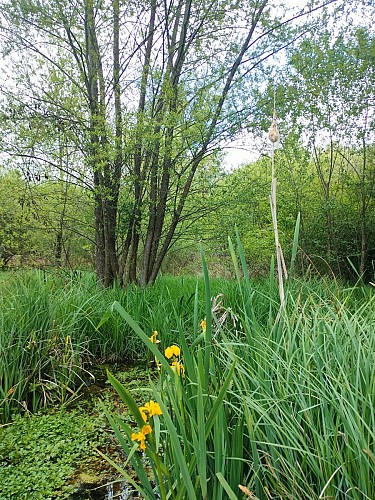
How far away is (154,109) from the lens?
144 inches

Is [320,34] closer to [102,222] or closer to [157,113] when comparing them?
[157,113]

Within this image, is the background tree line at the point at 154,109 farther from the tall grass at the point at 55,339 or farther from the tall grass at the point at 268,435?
the tall grass at the point at 268,435

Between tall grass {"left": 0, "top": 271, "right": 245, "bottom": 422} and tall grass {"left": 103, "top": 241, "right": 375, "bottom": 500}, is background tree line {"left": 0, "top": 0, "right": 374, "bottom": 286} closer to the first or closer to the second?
tall grass {"left": 0, "top": 271, "right": 245, "bottom": 422}

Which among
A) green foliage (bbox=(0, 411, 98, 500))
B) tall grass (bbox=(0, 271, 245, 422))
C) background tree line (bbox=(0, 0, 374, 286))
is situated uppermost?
background tree line (bbox=(0, 0, 374, 286))

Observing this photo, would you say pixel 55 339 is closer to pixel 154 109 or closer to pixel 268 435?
pixel 268 435

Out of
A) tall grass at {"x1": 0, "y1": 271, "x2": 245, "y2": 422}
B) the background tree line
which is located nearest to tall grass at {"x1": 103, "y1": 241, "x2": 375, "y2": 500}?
tall grass at {"x1": 0, "y1": 271, "x2": 245, "y2": 422}

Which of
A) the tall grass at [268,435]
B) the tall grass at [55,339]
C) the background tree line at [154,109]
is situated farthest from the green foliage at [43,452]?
the background tree line at [154,109]

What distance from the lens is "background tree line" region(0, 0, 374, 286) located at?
3.44 metres

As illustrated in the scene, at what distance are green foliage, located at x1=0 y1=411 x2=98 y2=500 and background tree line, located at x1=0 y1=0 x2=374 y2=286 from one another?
2263 millimetres

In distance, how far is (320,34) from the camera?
3.54 m

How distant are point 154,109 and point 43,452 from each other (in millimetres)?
3183

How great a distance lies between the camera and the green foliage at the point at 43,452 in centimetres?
141

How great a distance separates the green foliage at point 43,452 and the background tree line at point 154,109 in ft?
7.42

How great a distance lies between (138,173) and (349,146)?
9.93ft
